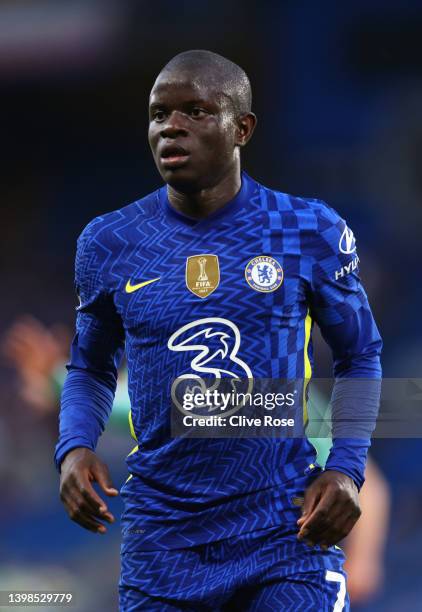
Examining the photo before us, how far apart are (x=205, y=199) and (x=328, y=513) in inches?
33.7

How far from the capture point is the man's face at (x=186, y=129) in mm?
2963

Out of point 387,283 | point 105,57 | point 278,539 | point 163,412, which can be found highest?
point 105,57

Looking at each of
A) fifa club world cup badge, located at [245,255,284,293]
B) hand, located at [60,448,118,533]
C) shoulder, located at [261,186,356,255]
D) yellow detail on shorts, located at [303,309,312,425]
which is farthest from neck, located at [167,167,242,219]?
hand, located at [60,448,118,533]

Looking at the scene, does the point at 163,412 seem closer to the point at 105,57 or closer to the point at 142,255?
the point at 142,255

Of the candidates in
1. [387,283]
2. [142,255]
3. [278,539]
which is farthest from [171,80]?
[387,283]

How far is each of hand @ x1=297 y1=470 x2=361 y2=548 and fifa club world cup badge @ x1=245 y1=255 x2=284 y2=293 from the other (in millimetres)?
476

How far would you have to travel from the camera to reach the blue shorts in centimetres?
273

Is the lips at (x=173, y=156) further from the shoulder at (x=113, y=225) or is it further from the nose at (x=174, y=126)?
the shoulder at (x=113, y=225)

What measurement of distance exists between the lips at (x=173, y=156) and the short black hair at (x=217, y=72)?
19cm

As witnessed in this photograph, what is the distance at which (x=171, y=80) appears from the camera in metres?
3.00

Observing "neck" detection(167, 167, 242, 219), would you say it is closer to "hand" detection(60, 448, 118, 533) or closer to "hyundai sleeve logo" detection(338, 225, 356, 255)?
"hyundai sleeve logo" detection(338, 225, 356, 255)

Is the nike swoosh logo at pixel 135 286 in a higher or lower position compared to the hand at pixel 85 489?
higher

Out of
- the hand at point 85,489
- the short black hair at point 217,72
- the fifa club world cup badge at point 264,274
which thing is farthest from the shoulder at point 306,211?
the hand at point 85,489

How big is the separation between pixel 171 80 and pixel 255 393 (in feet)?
2.56
